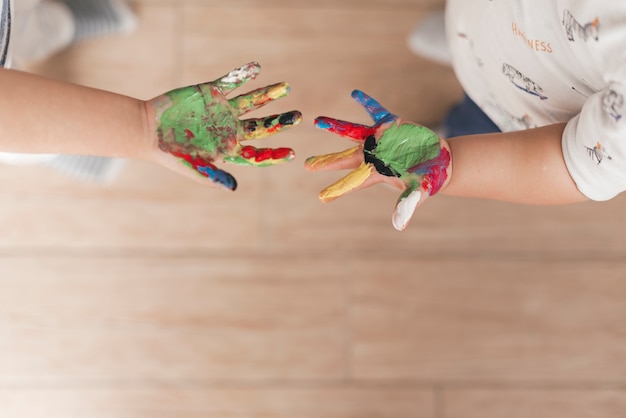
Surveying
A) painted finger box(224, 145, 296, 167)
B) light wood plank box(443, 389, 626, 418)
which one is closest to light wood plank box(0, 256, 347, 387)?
light wood plank box(443, 389, 626, 418)

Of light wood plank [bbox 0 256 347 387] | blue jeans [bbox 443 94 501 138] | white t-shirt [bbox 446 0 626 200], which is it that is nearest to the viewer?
white t-shirt [bbox 446 0 626 200]

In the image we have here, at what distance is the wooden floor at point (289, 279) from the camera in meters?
0.90

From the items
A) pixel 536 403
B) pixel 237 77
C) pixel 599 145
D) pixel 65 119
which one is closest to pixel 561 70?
pixel 599 145

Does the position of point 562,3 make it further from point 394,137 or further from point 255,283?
A: point 255,283

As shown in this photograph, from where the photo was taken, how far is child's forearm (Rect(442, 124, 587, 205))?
1.85 ft

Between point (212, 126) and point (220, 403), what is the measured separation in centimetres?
51

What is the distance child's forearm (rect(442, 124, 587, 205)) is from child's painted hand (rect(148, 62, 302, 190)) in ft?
0.56

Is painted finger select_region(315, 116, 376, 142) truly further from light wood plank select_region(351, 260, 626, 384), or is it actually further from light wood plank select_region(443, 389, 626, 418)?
light wood plank select_region(443, 389, 626, 418)

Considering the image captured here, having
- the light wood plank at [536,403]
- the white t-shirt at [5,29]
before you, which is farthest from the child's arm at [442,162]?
the light wood plank at [536,403]

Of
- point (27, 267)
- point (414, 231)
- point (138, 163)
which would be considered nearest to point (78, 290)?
point (27, 267)

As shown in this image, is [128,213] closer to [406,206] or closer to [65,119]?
[65,119]

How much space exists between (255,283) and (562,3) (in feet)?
1.99

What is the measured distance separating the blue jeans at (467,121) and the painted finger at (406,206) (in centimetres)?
28

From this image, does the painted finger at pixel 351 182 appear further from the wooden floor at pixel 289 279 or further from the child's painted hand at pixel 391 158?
the wooden floor at pixel 289 279
